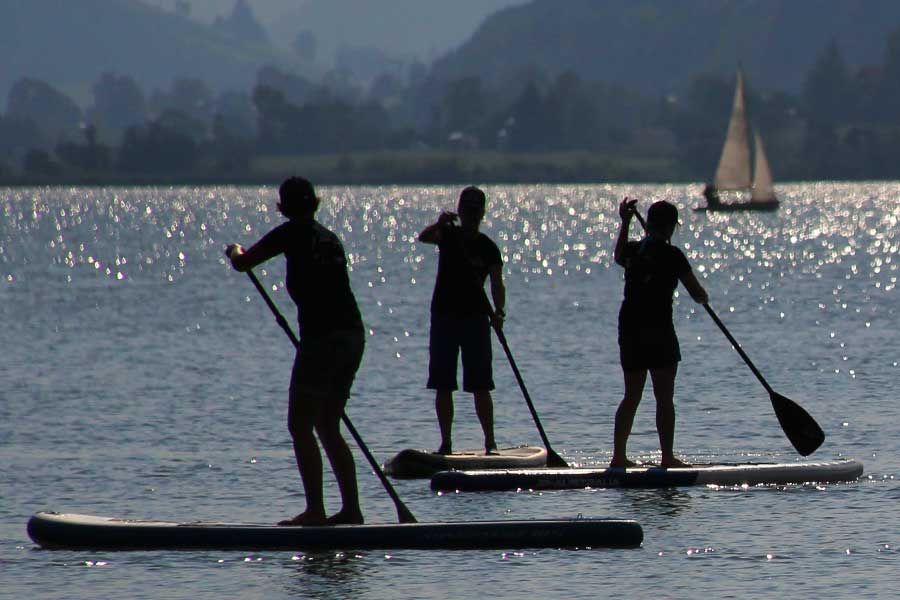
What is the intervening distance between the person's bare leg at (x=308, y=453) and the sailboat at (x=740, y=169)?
98917mm

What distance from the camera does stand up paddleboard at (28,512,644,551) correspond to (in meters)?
13.6

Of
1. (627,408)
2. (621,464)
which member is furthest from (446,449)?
(627,408)

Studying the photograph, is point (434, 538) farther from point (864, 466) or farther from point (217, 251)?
point (217, 251)

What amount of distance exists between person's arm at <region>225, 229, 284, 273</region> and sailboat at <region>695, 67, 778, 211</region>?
99314 millimetres

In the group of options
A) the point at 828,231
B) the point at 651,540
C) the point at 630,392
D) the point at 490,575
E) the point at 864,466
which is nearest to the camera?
the point at 490,575

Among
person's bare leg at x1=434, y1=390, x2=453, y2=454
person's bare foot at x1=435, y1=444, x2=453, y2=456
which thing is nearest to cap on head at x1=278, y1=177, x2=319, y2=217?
person's bare leg at x1=434, y1=390, x2=453, y2=454

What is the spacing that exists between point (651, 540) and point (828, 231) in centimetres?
10384

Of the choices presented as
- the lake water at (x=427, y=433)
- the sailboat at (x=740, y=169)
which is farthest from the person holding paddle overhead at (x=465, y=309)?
the sailboat at (x=740, y=169)

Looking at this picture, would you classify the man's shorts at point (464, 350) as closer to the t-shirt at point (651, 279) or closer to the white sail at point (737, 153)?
the t-shirt at point (651, 279)

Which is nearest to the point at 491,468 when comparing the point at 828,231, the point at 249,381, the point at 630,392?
the point at 630,392

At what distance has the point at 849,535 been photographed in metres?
14.2

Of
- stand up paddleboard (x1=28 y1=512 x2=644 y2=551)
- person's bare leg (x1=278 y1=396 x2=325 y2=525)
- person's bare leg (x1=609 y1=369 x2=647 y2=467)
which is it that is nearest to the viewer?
person's bare leg (x1=278 y1=396 x2=325 y2=525)

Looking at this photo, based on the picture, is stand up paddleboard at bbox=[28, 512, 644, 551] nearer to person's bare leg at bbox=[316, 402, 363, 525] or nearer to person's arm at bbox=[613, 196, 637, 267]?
person's bare leg at bbox=[316, 402, 363, 525]

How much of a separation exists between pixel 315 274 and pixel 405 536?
181 cm
